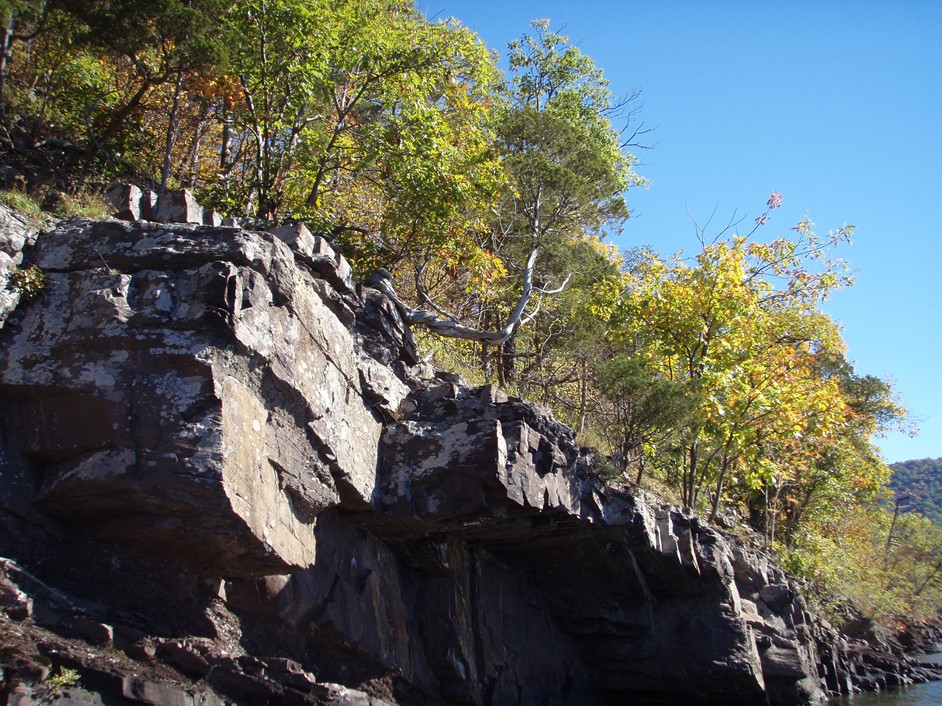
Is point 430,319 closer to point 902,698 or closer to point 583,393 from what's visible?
point 583,393

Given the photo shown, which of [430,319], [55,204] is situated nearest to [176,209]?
[55,204]

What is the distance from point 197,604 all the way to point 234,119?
9395mm

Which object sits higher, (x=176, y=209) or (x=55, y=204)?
(x=55, y=204)

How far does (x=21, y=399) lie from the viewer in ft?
24.4

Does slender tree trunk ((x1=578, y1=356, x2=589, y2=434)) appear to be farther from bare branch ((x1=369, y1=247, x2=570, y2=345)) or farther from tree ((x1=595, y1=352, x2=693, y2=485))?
bare branch ((x1=369, y1=247, x2=570, y2=345))

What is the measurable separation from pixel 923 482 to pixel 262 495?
457 feet

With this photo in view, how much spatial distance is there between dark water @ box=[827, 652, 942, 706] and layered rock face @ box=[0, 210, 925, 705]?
21.6ft

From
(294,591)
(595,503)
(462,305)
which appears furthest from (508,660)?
(462,305)

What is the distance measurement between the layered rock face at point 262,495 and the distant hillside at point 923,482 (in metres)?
103

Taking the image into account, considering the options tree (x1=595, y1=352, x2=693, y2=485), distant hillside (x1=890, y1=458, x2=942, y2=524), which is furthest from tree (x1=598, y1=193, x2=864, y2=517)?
distant hillside (x1=890, y1=458, x2=942, y2=524)

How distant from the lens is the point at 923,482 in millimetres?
123500

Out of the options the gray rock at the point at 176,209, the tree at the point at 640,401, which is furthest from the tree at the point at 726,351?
the gray rock at the point at 176,209

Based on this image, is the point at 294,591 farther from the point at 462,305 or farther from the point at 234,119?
the point at 462,305

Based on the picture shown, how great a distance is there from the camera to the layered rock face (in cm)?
705
